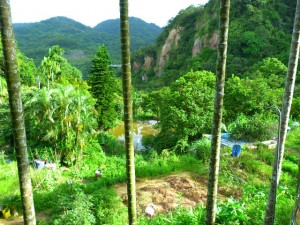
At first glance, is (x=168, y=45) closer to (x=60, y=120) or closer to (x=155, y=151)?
(x=155, y=151)

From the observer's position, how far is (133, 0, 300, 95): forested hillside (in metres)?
35.0

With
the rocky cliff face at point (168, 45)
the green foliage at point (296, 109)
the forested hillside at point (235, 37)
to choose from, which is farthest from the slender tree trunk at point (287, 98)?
the rocky cliff face at point (168, 45)

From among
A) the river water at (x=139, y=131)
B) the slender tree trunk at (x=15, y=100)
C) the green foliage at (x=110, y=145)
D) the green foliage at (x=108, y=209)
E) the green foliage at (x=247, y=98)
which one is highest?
the slender tree trunk at (x=15, y=100)

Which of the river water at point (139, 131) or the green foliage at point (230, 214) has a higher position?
the green foliage at point (230, 214)

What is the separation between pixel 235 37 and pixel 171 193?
1406 inches

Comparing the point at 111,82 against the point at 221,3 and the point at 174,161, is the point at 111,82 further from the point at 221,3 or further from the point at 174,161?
the point at 221,3

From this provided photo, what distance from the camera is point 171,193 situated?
7.05m

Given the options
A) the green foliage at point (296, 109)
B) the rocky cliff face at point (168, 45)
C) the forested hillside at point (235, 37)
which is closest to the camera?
the green foliage at point (296, 109)

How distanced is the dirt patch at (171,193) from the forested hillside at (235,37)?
15.6 meters

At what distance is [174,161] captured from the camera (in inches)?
391

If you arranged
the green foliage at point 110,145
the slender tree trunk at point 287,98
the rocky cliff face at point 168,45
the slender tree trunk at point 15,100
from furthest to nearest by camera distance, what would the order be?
the rocky cliff face at point 168,45, the green foliage at point 110,145, the slender tree trunk at point 287,98, the slender tree trunk at point 15,100

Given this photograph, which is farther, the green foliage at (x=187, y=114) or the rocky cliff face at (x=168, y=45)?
the rocky cliff face at (x=168, y=45)

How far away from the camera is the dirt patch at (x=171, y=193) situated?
21.3 feet

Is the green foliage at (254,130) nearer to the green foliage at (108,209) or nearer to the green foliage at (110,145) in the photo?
the green foliage at (108,209)
